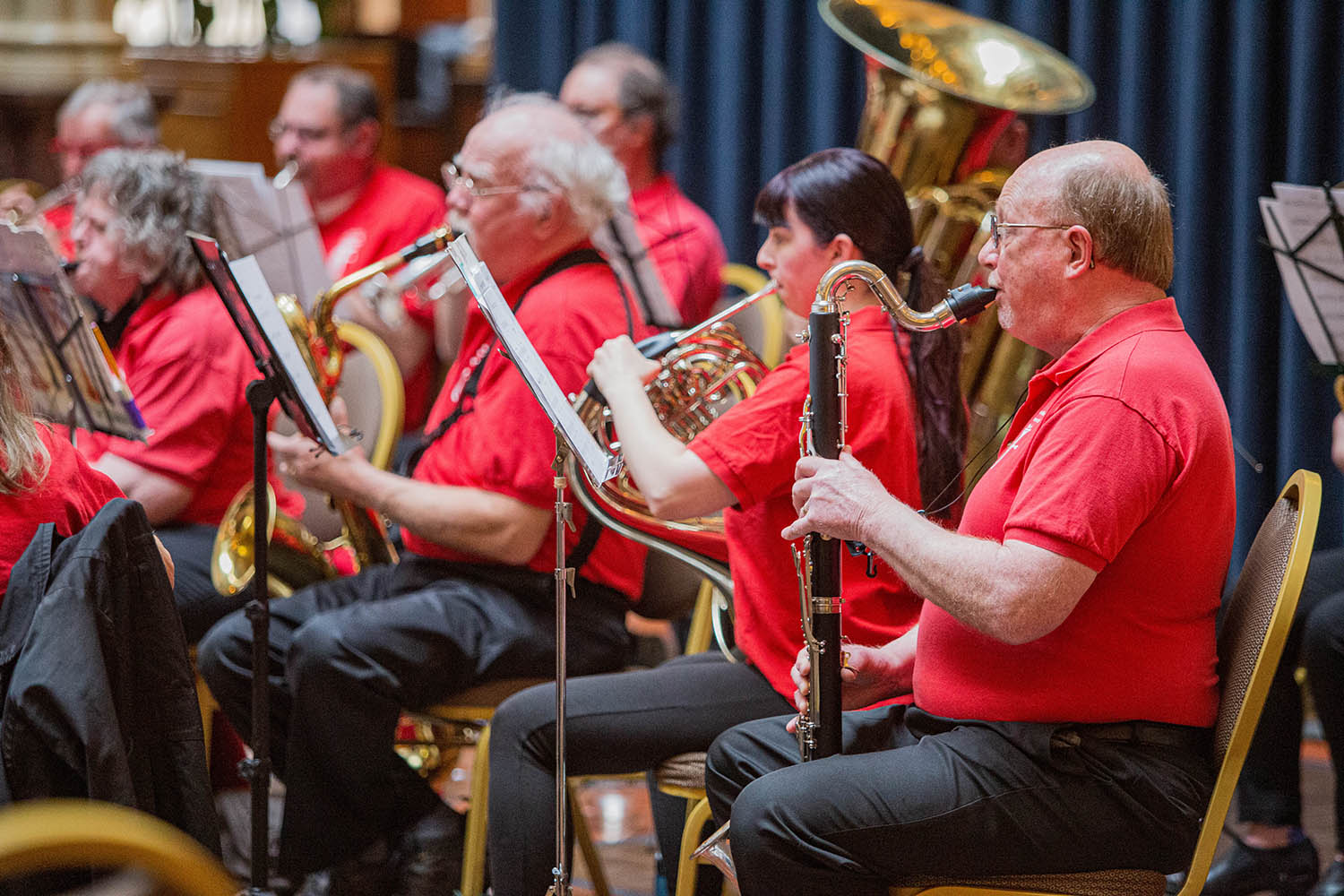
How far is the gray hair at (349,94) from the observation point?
13.5ft

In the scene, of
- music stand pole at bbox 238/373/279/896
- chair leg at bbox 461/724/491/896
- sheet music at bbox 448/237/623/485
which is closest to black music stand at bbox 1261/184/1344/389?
sheet music at bbox 448/237/623/485

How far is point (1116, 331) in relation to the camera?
160 cm

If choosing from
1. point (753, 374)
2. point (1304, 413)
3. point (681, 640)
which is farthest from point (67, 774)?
point (1304, 413)

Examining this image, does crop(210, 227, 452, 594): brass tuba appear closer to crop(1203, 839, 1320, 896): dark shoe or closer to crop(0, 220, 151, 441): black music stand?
crop(0, 220, 151, 441): black music stand

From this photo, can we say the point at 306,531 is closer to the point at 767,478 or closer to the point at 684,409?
the point at 684,409

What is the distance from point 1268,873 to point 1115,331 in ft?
4.32

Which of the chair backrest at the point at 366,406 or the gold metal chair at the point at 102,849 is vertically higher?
the gold metal chair at the point at 102,849

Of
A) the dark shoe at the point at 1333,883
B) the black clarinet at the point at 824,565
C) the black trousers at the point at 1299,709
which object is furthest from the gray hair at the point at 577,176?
the dark shoe at the point at 1333,883

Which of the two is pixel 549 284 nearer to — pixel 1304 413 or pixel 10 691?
pixel 10 691

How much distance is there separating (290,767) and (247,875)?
464 mm

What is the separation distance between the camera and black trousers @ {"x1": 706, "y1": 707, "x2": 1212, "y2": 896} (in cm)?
155

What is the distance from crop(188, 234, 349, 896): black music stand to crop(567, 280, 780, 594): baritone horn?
395 millimetres

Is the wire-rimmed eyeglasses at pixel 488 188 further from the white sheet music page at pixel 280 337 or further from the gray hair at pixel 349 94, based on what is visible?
the gray hair at pixel 349 94

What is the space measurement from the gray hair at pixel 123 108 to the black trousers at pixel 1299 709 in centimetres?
322
